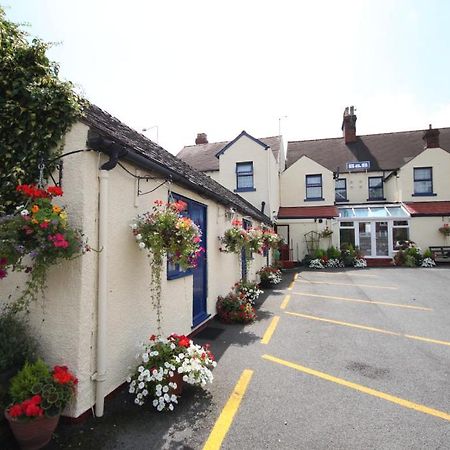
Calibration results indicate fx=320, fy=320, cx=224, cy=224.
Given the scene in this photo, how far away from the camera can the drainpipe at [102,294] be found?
3697 millimetres

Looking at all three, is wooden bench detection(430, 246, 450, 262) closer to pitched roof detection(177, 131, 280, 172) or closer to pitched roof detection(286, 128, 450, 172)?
pitched roof detection(286, 128, 450, 172)

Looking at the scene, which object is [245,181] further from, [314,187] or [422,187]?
[422,187]

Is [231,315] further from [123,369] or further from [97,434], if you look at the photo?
[97,434]

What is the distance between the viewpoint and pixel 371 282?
13.9 meters

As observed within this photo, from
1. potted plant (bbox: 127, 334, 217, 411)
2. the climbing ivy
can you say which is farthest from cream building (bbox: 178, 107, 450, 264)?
the climbing ivy

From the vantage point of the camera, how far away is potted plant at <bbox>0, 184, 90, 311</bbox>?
10.2ft

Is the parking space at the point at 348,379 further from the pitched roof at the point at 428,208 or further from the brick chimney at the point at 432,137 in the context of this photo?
the brick chimney at the point at 432,137

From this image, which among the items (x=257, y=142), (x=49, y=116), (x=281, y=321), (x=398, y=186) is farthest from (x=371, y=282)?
(x=49, y=116)

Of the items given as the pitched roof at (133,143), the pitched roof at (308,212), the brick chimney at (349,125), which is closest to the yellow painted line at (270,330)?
the pitched roof at (133,143)

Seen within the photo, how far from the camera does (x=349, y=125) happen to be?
28.4 m

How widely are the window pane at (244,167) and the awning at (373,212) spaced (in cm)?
732

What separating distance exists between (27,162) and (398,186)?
80.5ft

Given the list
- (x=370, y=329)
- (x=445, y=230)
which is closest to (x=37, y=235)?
(x=370, y=329)

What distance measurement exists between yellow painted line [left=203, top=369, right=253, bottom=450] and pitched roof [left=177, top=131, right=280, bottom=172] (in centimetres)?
1930
